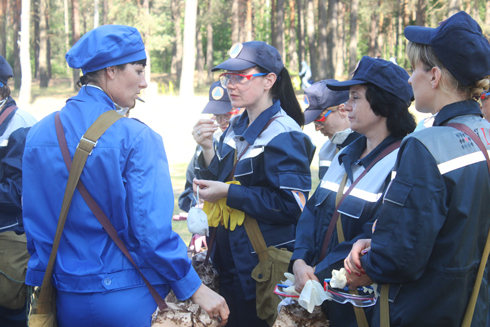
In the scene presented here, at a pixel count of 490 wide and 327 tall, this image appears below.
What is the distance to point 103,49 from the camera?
210 cm

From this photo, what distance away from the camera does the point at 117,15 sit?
36219mm

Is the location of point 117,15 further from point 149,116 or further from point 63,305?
point 63,305


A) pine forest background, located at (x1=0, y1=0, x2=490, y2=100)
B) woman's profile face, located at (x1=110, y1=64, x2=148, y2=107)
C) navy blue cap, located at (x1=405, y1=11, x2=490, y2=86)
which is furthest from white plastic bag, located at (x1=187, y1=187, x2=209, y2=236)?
pine forest background, located at (x1=0, y1=0, x2=490, y2=100)

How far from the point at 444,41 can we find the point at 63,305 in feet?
6.85

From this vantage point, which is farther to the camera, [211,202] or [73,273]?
[211,202]

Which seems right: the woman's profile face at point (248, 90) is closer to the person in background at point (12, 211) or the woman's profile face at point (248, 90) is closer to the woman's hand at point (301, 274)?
the woman's hand at point (301, 274)

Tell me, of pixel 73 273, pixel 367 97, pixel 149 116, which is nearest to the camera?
pixel 73 273

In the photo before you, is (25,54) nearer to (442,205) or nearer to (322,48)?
(322,48)

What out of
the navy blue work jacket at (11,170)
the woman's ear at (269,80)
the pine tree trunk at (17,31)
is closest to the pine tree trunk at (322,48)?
the pine tree trunk at (17,31)

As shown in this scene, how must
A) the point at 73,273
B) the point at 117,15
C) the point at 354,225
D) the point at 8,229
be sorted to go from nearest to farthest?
the point at 73,273 → the point at 354,225 → the point at 8,229 → the point at 117,15

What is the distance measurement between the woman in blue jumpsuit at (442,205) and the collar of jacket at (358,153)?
490mm

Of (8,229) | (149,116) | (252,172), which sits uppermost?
(252,172)

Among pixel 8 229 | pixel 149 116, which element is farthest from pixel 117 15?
pixel 8 229

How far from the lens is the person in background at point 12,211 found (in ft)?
10.6
